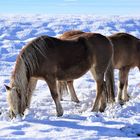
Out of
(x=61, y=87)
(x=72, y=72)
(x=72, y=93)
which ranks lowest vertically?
(x=72, y=93)

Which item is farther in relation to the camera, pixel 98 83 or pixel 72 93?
pixel 72 93

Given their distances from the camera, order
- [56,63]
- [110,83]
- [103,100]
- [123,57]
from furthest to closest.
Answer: [123,57] → [110,83] → [103,100] → [56,63]

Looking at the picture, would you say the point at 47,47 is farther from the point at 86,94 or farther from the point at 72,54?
the point at 86,94

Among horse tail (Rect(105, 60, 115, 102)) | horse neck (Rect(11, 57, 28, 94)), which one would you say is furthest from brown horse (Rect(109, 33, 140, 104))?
horse neck (Rect(11, 57, 28, 94))

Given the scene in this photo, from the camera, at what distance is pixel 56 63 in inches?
328

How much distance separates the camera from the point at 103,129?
6.65 m

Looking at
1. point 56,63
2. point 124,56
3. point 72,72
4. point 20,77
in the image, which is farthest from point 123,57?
point 20,77

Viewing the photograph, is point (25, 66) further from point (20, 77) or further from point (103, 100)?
point (103, 100)

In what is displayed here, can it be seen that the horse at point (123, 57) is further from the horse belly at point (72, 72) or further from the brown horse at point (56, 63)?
the horse belly at point (72, 72)

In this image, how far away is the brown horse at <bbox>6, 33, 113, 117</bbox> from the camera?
310 inches

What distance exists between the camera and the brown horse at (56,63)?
7.88m

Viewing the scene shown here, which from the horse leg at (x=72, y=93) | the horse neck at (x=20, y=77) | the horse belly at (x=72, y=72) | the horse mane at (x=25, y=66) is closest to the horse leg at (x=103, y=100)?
the horse belly at (x=72, y=72)

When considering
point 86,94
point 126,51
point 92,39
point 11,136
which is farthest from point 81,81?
point 11,136

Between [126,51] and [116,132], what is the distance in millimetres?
4614
